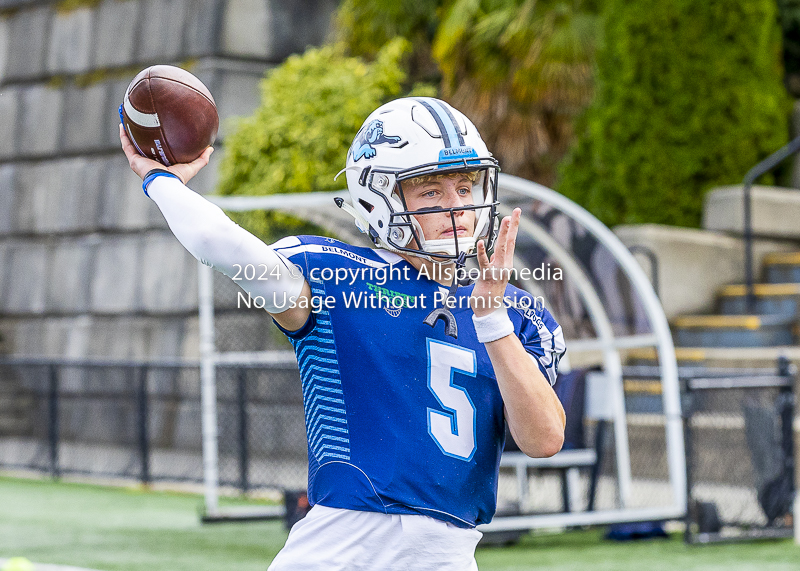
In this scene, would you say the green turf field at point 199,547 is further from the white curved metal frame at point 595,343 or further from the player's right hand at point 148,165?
the player's right hand at point 148,165

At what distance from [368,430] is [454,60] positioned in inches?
449

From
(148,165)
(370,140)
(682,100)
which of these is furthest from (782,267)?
(148,165)

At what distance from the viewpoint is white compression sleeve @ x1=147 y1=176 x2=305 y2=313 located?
251 centimetres

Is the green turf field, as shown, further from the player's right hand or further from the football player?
the player's right hand

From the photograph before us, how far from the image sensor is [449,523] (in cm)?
273

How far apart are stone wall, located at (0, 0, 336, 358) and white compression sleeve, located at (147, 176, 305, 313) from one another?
11.4 meters

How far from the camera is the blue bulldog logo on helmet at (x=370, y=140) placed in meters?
2.88

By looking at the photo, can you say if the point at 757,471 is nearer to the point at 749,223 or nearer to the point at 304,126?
the point at 749,223

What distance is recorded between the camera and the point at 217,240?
251 cm

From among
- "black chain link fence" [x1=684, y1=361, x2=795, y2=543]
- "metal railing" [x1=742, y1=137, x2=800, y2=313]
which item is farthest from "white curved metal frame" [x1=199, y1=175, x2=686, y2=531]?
"metal railing" [x1=742, y1=137, x2=800, y2=313]

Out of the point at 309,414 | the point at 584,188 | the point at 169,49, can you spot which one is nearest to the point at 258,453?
the point at 584,188

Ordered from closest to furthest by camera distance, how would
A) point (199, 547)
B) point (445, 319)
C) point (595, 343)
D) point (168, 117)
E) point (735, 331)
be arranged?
point (445, 319)
point (168, 117)
point (199, 547)
point (595, 343)
point (735, 331)

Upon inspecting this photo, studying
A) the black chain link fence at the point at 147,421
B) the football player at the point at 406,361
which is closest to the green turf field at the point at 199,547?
the black chain link fence at the point at 147,421

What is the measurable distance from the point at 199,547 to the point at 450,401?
5.93m
